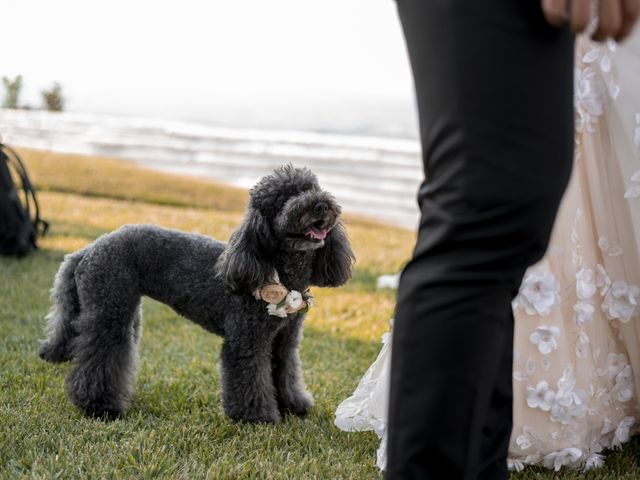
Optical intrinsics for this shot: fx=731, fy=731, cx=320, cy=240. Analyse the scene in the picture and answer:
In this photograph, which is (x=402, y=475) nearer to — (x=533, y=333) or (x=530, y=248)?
(x=530, y=248)

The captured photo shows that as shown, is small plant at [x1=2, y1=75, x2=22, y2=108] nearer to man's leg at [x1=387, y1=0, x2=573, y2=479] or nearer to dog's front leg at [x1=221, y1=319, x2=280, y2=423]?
dog's front leg at [x1=221, y1=319, x2=280, y2=423]

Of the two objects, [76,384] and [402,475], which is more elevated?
[402,475]

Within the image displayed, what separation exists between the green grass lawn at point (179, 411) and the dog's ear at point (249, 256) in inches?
17.6

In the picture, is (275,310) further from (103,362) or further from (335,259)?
(103,362)

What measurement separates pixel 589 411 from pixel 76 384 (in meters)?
1.56

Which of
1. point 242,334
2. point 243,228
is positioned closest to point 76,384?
point 242,334

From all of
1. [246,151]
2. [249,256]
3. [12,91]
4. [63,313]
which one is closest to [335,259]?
[249,256]

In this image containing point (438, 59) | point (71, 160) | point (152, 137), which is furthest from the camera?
point (152, 137)

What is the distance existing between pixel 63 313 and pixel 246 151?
322 inches

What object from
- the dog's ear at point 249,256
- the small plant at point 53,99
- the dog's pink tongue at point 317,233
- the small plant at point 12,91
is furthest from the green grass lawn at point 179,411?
the small plant at point 53,99

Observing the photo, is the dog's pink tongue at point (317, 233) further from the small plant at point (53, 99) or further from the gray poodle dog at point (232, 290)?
the small plant at point (53, 99)

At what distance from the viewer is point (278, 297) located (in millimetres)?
2211

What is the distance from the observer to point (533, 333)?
193cm

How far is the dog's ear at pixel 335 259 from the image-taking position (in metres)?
2.30
